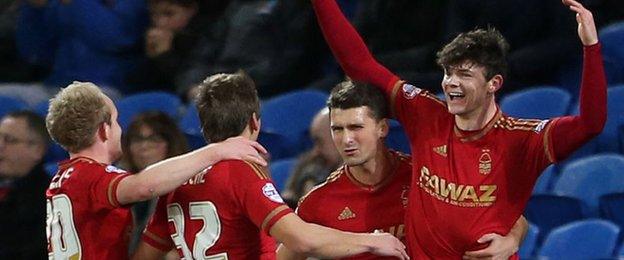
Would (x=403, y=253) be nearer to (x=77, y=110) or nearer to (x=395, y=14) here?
(x=77, y=110)

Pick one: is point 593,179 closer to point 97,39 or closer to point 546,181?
point 546,181

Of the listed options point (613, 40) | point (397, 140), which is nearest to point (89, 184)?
point (397, 140)

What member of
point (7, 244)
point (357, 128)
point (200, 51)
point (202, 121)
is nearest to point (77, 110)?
point (202, 121)

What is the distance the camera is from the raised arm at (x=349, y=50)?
608 cm

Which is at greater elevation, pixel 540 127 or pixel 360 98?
pixel 360 98

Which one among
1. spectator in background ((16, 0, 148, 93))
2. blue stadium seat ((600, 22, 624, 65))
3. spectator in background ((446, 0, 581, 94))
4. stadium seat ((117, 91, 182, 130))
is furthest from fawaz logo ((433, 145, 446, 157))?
spectator in background ((16, 0, 148, 93))

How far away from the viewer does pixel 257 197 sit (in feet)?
17.8

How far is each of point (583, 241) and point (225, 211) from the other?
256 cm

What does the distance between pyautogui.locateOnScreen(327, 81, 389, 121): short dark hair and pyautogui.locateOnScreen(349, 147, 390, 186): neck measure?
144mm

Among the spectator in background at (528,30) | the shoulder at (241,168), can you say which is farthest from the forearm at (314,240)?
the spectator in background at (528,30)

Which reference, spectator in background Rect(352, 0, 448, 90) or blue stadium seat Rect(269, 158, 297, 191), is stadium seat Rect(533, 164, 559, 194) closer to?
spectator in background Rect(352, 0, 448, 90)

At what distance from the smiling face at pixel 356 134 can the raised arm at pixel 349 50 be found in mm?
212

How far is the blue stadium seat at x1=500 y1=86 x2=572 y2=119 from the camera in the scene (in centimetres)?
854

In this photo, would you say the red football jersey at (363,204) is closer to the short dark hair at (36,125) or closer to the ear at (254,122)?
the ear at (254,122)
